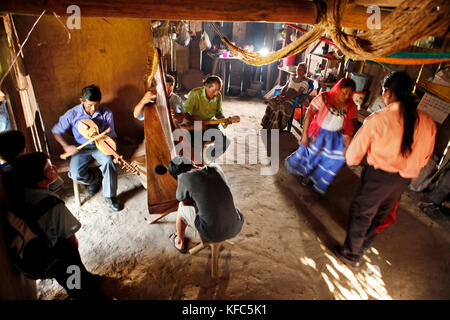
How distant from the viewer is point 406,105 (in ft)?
7.76

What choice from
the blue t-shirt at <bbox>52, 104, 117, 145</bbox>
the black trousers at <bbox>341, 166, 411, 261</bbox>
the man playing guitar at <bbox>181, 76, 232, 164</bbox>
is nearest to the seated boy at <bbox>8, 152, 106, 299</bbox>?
the blue t-shirt at <bbox>52, 104, 117, 145</bbox>

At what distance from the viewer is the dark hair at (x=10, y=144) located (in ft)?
7.01

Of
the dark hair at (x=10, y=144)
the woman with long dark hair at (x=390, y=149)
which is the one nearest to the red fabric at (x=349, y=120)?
the woman with long dark hair at (x=390, y=149)

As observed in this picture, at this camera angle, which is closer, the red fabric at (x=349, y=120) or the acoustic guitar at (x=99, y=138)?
the acoustic guitar at (x=99, y=138)

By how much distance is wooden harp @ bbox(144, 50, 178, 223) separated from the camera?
287 cm

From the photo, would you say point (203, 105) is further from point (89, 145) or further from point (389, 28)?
point (389, 28)

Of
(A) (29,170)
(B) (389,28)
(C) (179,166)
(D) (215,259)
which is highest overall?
(B) (389,28)

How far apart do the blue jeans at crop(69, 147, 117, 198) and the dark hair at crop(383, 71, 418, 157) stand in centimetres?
348

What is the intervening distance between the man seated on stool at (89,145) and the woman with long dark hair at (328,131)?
3.00m

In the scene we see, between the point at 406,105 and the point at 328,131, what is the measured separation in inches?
57.0

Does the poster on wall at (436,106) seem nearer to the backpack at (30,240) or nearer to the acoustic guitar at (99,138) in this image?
the acoustic guitar at (99,138)

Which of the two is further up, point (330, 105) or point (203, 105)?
point (330, 105)

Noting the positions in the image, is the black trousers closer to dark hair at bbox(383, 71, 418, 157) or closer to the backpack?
dark hair at bbox(383, 71, 418, 157)

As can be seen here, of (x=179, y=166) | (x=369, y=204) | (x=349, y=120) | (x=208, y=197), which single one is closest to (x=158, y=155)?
(x=179, y=166)
